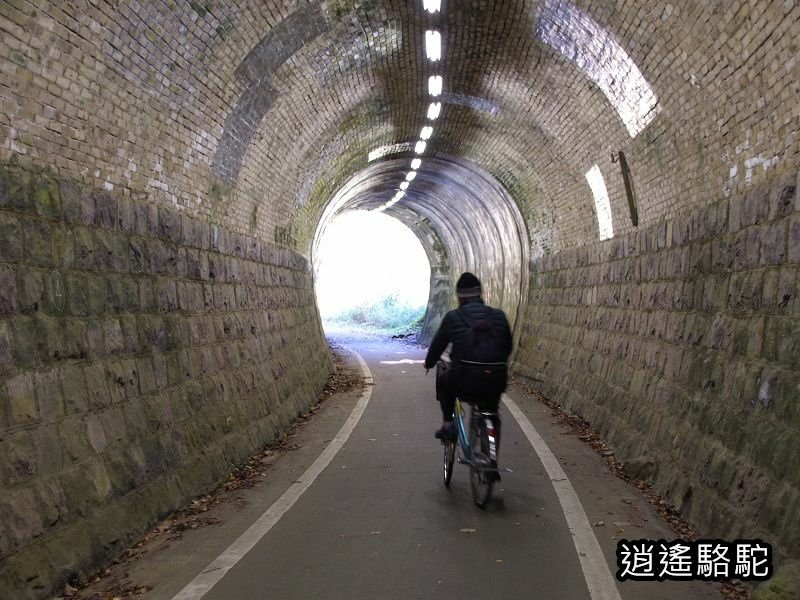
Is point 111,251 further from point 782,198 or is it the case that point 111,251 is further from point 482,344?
point 782,198

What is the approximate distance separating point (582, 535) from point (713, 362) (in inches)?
99.2

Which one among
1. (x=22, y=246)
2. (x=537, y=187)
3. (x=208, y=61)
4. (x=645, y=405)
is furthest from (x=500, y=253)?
(x=22, y=246)

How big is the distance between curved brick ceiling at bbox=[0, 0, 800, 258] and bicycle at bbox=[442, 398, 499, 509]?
11.3 feet

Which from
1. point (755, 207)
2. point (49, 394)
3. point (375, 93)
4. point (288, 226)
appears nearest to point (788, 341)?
point (755, 207)

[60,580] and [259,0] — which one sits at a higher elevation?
[259,0]

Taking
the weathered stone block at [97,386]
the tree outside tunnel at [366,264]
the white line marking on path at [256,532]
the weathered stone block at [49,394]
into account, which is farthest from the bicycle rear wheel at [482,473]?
the tree outside tunnel at [366,264]

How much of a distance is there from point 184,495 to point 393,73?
8.58m

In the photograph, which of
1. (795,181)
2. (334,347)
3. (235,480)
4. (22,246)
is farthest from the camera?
(334,347)

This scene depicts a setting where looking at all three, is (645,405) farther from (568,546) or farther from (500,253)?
(500,253)

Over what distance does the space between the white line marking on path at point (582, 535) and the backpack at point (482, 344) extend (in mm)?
1466

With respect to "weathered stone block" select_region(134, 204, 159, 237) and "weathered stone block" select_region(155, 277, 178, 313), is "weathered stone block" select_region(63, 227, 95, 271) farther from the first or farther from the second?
"weathered stone block" select_region(155, 277, 178, 313)

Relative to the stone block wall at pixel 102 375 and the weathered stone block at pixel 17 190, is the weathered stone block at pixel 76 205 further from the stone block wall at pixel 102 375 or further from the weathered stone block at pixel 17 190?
the weathered stone block at pixel 17 190

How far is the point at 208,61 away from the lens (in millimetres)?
8031

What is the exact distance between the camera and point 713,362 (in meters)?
7.13
